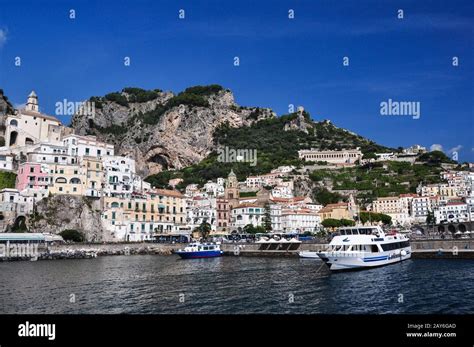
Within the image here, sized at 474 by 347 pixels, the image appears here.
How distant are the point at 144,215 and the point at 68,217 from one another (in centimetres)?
1070

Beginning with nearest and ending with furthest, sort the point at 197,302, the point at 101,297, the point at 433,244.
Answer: the point at 197,302 → the point at 101,297 → the point at 433,244

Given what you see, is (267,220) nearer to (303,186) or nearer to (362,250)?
(303,186)

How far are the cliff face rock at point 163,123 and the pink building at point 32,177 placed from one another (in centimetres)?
4859

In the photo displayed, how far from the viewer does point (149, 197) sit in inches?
2325

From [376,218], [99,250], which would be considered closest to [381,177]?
[376,218]

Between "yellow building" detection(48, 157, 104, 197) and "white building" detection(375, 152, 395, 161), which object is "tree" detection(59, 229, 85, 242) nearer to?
"yellow building" detection(48, 157, 104, 197)

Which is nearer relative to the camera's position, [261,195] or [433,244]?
[433,244]

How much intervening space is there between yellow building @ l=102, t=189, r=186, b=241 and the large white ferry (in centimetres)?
3166

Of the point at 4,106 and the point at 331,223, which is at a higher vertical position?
the point at 4,106
